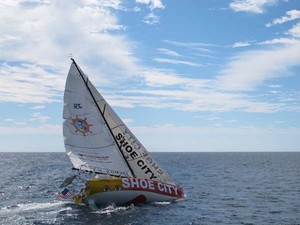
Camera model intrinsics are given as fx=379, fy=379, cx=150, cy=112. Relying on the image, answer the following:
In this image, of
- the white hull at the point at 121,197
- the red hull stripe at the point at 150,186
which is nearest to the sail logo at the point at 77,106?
the red hull stripe at the point at 150,186

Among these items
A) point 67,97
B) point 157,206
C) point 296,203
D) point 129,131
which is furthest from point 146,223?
point 296,203

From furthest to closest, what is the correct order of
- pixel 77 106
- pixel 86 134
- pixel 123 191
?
pixel 86 134 → pixel 77 106 → pixel 123 191

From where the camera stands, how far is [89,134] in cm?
3159

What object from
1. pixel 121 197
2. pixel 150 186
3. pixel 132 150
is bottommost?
pixel 121 197

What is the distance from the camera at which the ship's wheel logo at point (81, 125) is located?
31328 millimetres

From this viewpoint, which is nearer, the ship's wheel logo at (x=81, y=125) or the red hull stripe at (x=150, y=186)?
the red hull stripe at (x=150, y=186)

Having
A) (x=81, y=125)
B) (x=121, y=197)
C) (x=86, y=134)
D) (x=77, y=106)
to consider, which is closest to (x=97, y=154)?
(x=86, y=134)

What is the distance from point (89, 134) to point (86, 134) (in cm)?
25

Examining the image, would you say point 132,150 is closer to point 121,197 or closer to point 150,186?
point 150,186

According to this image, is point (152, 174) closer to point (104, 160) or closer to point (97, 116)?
point (104, 160)

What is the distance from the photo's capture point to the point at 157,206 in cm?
3117

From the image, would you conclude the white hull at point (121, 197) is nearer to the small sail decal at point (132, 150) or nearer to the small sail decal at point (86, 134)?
the small sail decal at point (86, 134)

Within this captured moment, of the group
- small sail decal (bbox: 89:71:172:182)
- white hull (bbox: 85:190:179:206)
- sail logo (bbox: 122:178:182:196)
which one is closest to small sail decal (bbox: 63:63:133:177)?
small sail decal (bbox: 89:71:172:182)

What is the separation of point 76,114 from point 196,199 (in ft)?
49.3
